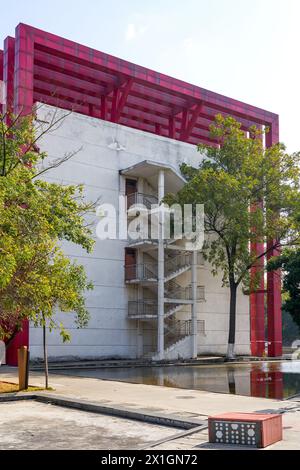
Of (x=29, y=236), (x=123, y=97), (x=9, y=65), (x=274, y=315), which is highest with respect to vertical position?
(x=9, y=65)

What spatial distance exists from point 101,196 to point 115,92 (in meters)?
9.33

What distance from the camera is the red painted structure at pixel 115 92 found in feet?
107

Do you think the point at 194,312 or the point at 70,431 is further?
the point at 194,312

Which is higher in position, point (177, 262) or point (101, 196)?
point (101, 196)

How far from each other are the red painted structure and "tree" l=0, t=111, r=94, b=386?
14.0 meters

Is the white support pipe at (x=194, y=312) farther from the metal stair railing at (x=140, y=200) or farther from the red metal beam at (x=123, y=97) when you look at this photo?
the red metal beam at (x=123, y=97)

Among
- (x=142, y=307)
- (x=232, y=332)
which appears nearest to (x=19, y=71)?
(x=142, y=307)

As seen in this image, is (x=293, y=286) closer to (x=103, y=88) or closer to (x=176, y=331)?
(x=176, y=331)

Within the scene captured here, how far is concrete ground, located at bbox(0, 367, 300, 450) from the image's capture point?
29.2ft

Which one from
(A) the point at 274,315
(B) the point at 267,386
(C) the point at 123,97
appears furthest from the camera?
(A) the point at 274,315

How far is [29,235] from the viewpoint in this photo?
1501 cm

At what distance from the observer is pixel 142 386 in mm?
18844

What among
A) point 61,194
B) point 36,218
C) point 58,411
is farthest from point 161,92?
point 58,411
